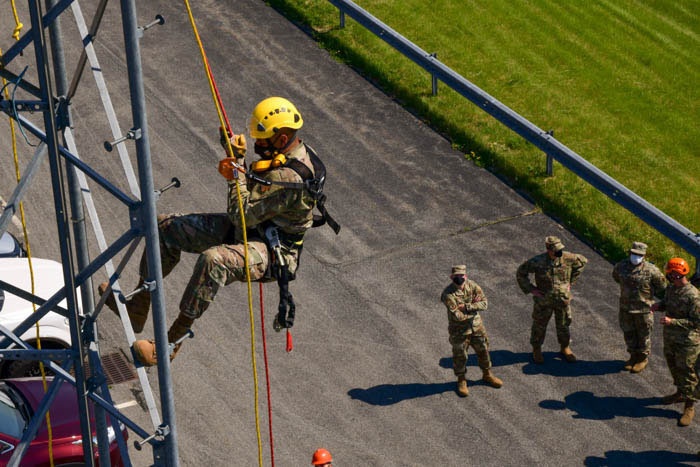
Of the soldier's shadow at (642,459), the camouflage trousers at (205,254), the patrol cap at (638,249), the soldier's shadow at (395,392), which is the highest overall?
the camouflage trousers at (205,254)

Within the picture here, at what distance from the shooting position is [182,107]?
800 inches

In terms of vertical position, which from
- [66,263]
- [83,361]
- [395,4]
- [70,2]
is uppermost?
[70,2]

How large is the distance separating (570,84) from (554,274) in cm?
731

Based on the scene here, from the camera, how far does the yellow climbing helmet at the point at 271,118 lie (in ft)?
31.6

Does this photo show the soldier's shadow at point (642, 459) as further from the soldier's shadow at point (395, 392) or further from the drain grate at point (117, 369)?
the drain grate at point (117, 369)

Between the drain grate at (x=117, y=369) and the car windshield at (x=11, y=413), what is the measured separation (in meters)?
2.37

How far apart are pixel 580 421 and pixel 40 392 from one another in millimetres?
7024

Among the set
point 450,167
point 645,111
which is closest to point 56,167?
point 450,167

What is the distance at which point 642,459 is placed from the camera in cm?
1414

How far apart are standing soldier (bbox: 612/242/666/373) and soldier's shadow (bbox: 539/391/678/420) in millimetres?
615

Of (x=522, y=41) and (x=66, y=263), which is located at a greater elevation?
(x=66, y=263)

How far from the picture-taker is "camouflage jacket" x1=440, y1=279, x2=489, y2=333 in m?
14.7

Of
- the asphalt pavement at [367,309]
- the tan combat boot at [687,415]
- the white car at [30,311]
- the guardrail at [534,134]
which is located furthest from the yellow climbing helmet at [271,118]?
the guardrail at [534,134]

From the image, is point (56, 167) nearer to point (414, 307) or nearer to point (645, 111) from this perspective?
point (414, 307)
